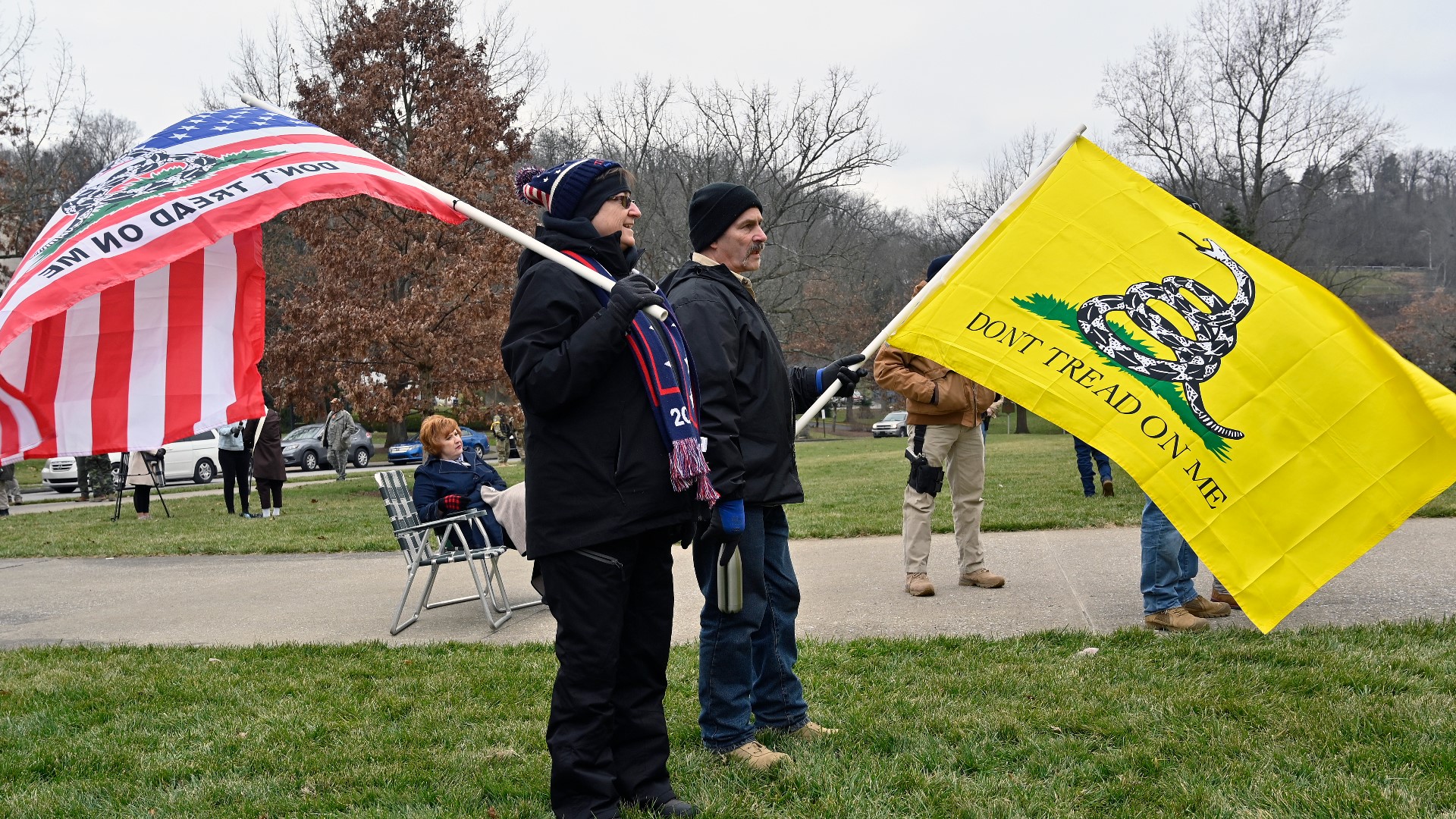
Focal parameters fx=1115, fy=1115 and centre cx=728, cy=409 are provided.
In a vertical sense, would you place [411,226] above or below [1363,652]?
above

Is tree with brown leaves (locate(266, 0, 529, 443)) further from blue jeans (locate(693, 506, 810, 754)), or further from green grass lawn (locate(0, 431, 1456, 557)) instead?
blue jeans (locate(693, 506, 810, 754))

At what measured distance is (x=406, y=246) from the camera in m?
21.3

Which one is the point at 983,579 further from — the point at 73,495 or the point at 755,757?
the point at 73,495

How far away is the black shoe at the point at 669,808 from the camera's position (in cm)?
362

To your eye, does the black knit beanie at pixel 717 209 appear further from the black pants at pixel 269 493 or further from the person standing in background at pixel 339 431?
the person standing in background at pixel 339 431

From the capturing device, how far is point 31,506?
67.5ft

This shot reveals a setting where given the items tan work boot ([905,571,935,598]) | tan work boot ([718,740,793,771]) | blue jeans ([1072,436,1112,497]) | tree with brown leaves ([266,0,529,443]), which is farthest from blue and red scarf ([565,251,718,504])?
tree with brown leaves ([266,0,529,443])

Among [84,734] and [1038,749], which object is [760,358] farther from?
[84,734]

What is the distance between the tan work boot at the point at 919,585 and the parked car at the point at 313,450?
2869 cm

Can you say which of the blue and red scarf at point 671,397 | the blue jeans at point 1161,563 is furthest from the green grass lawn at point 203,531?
the blue and red scarf at point 671,397

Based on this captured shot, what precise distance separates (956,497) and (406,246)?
16.4 m

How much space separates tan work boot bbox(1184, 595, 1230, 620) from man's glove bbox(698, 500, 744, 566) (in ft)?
11.6

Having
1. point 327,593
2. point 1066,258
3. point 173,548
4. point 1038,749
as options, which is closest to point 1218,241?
point 1066,258

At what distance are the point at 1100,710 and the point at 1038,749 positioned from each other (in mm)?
526
